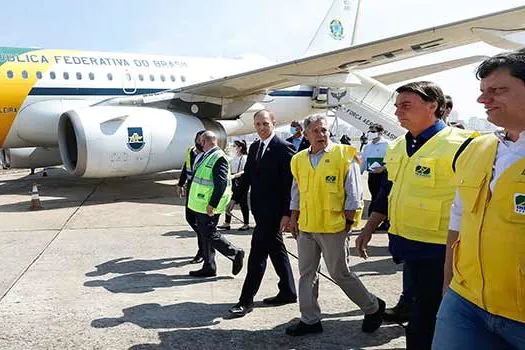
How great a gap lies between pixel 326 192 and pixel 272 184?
660 millimetres

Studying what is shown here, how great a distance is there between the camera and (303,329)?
12.6 ft

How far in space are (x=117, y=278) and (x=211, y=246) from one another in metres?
1.04

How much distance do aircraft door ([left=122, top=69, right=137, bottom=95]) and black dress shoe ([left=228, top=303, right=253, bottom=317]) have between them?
388 inches

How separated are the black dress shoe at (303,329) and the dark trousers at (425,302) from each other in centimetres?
105

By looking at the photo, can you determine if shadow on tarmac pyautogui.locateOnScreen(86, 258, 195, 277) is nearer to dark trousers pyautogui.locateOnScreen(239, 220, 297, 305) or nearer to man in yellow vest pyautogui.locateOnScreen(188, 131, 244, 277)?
man in yellow vest pyautogui.locateOnScreen(188, 131, 244, 277)

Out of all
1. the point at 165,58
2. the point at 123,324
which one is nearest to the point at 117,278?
the point at 123,324

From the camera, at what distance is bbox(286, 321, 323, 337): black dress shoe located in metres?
3.84

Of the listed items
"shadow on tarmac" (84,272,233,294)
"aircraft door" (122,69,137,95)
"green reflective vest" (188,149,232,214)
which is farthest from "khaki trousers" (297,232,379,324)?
"aircraft door" (122,69,137,95)

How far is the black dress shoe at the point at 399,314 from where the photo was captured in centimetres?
417

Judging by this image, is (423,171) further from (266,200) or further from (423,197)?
(266,200)

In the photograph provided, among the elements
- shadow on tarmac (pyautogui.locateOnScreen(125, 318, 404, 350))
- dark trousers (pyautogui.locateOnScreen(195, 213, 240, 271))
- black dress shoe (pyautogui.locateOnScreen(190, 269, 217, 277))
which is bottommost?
shadow on tarmac (pyautogui.locateOnScreen(125, 318, 404, 350))

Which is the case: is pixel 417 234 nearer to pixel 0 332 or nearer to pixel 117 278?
pixel 0 332

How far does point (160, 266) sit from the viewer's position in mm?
5895

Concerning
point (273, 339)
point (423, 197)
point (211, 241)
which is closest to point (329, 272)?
point (273, 339)
